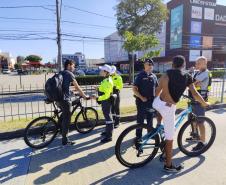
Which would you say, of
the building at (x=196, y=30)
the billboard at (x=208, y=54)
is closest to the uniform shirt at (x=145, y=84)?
the building at (x=196, y=30)

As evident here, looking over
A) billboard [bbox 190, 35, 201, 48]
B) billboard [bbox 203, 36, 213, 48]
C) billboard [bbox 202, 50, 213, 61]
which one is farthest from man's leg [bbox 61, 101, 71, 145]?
billboard [bbox 203, 36, 213, 48]

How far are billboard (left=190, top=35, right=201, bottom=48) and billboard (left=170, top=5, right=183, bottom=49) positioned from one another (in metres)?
2.63

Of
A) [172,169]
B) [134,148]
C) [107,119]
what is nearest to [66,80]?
[107,119]

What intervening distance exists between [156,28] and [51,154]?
20573mm

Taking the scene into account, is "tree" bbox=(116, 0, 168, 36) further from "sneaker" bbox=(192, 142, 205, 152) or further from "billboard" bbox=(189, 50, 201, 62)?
"billboard" bbox=(189, 50, 201, 62)

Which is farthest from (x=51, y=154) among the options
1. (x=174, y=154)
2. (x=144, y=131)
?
(x=174, y=154)

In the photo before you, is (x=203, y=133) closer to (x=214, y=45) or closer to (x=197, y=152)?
(x=197, y=152)

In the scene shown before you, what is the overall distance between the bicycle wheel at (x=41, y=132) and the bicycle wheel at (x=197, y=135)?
8.85 feet

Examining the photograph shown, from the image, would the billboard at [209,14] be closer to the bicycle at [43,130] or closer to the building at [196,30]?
the building at [196,30]

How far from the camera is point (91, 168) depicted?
417 centimetres

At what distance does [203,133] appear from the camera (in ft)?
15.5

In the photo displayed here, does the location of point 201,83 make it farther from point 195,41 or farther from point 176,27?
point 195,41

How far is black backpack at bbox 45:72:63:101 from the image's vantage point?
475 cm

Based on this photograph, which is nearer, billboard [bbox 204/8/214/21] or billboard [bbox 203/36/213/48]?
billboard [bbox 204/8/214/21]
